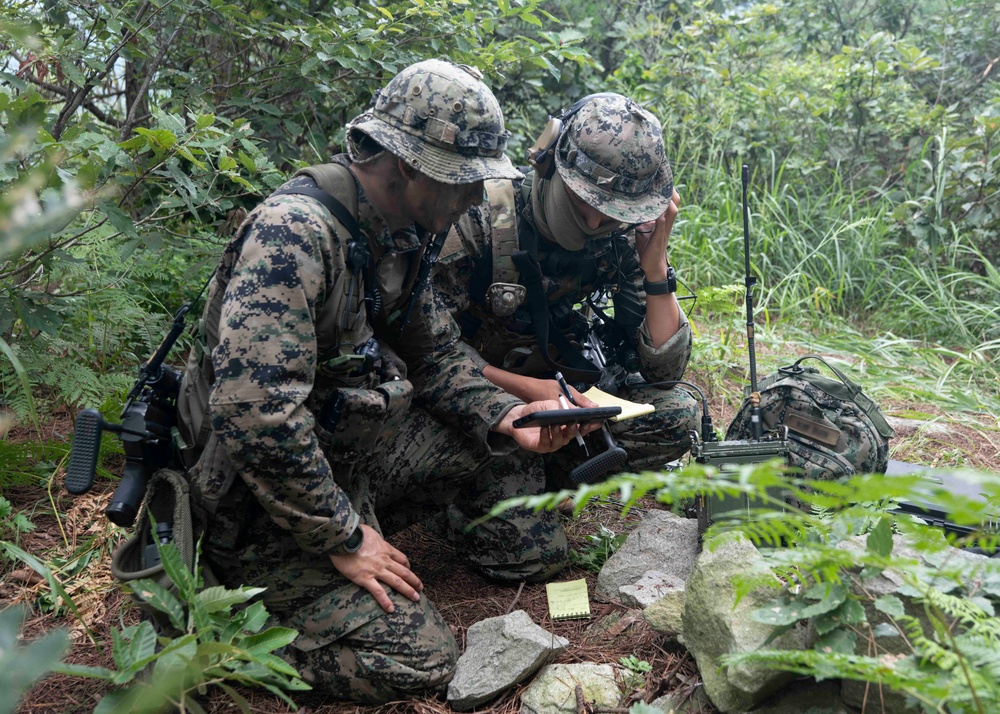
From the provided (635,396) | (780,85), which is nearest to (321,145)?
(635,396)

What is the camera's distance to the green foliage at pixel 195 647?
1824 mm

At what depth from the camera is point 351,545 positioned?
97.1 inches

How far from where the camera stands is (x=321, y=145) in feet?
15.0

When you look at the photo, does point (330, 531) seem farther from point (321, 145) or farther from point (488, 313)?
point (321, 145)

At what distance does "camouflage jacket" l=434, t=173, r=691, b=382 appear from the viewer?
3330 millimetres

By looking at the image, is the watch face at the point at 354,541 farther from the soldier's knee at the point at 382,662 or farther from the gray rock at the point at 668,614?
the gray rock at the point at 668,614

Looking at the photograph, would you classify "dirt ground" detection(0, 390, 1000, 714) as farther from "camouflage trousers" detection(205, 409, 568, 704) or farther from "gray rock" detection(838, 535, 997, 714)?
"gray rock" detection(838, 535, 997, 714)

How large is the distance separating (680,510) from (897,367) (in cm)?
255

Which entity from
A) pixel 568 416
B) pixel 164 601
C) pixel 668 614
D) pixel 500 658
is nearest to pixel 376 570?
pixel 500 658

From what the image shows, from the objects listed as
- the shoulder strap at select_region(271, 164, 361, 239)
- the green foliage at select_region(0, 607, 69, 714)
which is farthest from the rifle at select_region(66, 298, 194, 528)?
the green foliage at select_region(0, 607, 69, 714)

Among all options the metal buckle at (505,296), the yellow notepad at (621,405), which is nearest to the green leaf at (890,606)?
the yellow notepad at (621,405)

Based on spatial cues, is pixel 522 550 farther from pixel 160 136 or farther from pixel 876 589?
pixel 160 136

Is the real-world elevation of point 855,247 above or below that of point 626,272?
below

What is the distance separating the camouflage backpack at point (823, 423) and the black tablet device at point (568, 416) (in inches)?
36.1
